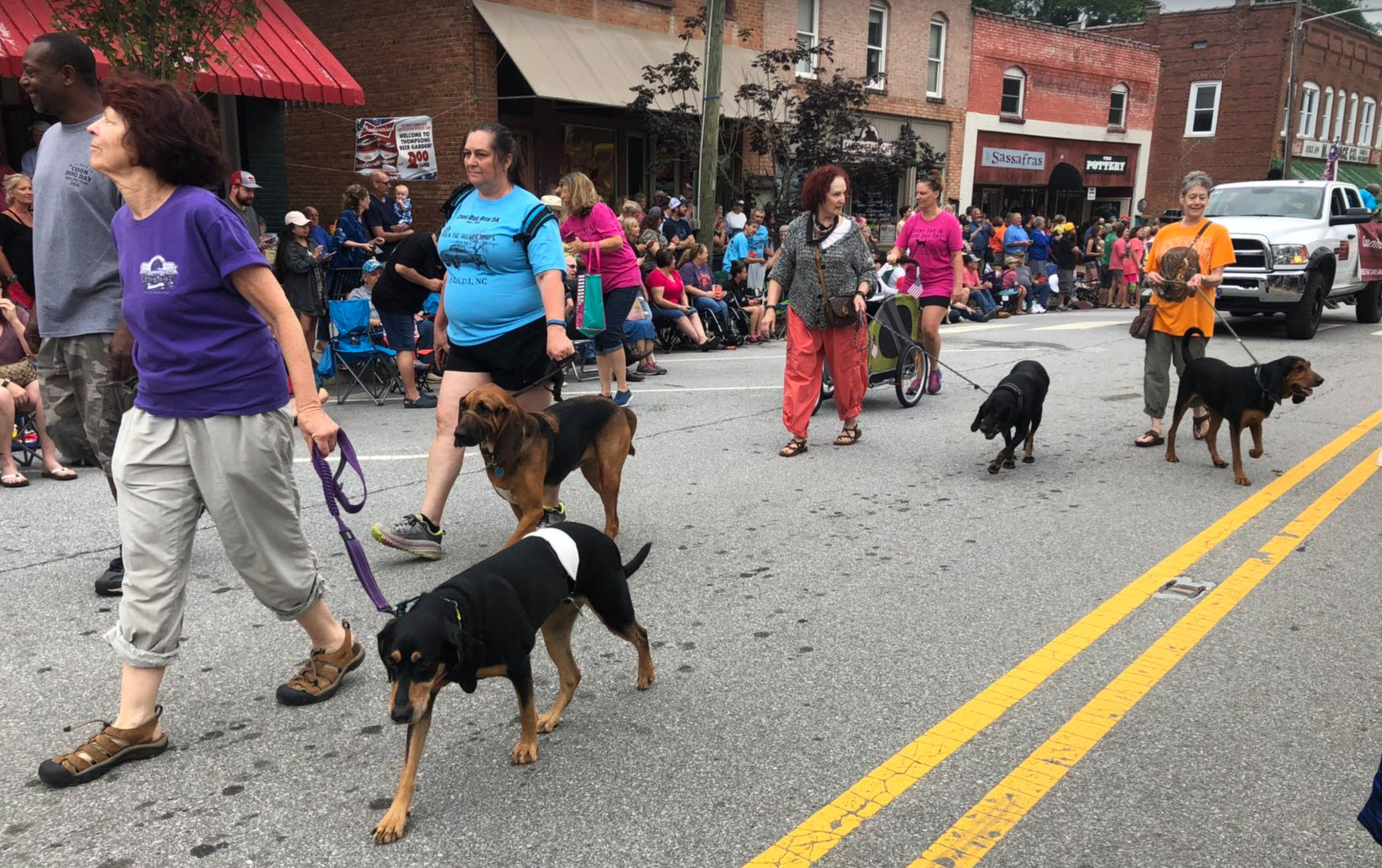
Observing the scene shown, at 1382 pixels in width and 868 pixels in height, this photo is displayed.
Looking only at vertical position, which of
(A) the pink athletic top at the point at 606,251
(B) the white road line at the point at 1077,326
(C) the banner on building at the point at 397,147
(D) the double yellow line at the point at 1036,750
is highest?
(C) the banner on building at the point at 397,147

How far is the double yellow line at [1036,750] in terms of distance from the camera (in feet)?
9.14

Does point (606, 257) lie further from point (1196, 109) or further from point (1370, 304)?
point (1196, 109)

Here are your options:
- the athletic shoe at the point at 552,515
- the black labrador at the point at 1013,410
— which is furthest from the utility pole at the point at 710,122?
the athletic shoe at the point at 552,515

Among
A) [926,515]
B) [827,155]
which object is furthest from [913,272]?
[827,155]

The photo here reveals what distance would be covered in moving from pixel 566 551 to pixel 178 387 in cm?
126

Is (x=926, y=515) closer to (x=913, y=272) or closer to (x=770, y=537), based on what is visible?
(x=770, y=537)

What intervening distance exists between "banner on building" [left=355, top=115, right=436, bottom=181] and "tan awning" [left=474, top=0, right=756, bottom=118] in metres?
1.91

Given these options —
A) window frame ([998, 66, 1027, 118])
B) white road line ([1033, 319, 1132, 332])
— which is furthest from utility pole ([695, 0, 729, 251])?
window frame ([998, 66, 1027, 118])

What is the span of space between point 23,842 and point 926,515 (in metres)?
4.55

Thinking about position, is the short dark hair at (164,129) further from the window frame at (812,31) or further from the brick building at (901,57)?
the window frame at (812,31)

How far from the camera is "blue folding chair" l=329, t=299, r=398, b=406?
9961 mm

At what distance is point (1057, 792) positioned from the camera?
9.92 ft

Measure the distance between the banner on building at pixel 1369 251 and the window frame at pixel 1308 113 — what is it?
30166 millimetres

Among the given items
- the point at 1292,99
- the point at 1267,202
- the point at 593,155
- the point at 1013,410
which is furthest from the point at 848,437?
the point at 1292,99
